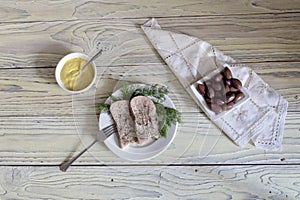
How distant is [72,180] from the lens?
108cm

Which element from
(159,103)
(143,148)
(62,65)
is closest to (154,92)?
(159,103)

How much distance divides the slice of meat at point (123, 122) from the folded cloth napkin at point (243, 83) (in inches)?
6.3

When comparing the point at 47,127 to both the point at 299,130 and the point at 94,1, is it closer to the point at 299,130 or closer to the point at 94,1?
the point at 94,1

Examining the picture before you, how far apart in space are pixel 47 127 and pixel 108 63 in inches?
8.9

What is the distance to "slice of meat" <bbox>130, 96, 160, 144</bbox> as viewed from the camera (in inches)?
40.5

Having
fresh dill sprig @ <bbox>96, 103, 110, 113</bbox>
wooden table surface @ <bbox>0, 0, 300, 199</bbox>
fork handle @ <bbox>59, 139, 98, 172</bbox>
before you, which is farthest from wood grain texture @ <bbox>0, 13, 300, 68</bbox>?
fork handle @ <bbox>59, 139, 98, 172</bbox>

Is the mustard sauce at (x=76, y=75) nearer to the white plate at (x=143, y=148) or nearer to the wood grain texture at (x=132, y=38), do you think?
the wood grain texture at (x=132, y=38)

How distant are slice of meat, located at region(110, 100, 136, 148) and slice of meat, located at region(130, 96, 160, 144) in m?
0.01

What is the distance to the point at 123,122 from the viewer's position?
104 centimetres

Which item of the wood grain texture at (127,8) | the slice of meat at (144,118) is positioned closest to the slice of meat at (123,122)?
the slice of meat at (144,118)

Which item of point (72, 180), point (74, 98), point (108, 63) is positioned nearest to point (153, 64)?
point (108, 63)

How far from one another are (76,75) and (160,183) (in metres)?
0.34

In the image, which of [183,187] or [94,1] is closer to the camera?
[183,187]

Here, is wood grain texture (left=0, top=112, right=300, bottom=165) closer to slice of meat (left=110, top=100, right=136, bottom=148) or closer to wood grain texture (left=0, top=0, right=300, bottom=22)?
slice of meat (left=110, top=100, right=136, bottom=148)
